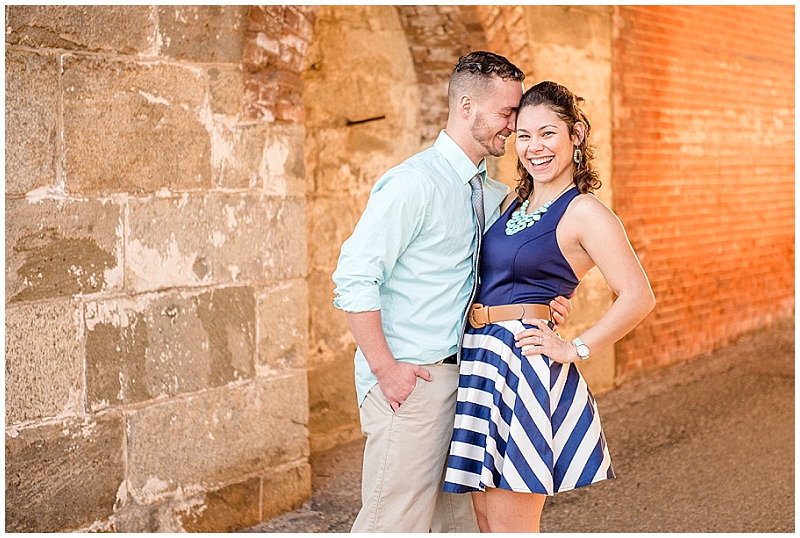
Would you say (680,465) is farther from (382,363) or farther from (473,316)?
(382,363)

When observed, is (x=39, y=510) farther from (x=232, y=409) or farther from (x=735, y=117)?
(x=735, y=117)

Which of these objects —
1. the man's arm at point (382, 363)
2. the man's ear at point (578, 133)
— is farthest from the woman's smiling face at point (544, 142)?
the man's arm at point (382, 363)

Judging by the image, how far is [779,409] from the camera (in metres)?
5.89

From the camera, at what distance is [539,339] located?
2582mm

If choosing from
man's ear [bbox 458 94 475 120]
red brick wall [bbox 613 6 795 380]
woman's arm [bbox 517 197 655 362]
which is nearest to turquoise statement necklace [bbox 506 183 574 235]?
woman's arm [bbox 517 197 655 362]

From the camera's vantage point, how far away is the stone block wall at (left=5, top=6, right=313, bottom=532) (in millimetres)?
3189

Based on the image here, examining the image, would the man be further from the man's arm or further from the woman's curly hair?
the woman's curly hair

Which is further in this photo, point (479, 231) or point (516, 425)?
point (479, 231)

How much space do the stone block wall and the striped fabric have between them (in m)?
1.49

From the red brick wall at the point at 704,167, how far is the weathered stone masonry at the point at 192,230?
1382mm

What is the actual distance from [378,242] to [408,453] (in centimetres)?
66

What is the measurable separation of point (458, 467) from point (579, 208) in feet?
2.78

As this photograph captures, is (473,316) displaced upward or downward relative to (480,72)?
downward

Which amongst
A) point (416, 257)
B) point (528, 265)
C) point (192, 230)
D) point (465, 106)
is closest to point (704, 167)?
point (192, 230)
